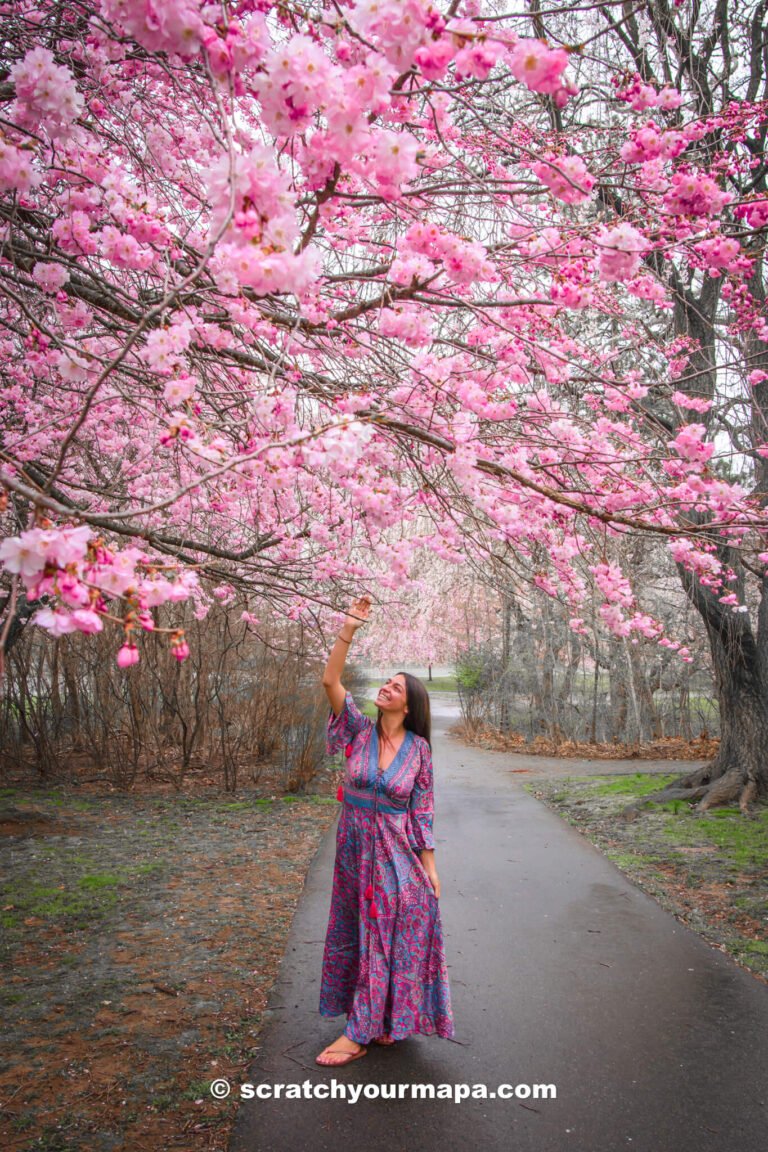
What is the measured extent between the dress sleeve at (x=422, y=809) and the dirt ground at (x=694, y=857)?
1.97 m

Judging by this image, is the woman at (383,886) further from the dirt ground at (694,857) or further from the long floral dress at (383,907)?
the dirt ground at (694,857)

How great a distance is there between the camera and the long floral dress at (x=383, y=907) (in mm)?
2824

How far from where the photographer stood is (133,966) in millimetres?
3691

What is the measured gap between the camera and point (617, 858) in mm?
5996

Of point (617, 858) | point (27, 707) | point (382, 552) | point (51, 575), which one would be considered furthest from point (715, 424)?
point (27, 707)

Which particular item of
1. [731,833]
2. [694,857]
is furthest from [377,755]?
[731,833]

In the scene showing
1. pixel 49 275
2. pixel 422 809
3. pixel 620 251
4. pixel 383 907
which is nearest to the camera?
pixel 620 251

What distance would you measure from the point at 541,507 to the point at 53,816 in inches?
230

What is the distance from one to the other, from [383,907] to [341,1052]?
526 mm

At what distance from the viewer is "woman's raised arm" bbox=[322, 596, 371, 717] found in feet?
9.66

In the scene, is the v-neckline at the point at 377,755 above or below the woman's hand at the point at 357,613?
below

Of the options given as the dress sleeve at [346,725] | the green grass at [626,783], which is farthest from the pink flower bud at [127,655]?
the green grass at [626,783]

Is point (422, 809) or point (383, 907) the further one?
point (422, 809)

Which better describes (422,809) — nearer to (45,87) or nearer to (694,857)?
(45,87)
